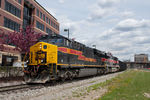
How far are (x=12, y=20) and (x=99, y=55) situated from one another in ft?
71.4

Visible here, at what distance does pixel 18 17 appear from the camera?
34.5 m

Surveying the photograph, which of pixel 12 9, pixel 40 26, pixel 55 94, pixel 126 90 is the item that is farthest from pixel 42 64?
pixel 40 26

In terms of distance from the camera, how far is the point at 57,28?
58.7 meters

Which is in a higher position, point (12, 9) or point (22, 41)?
point (12, 9)

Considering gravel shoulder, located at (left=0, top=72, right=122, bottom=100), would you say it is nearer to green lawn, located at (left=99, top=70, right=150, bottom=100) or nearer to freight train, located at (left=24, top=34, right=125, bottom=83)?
green lawn, located at (left=99, top=70, right=150, bottom=100)

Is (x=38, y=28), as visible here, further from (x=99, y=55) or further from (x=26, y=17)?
(x=99, y=55)

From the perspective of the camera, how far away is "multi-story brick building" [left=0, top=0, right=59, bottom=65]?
1181 inches

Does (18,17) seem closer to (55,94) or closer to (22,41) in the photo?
(22,41)

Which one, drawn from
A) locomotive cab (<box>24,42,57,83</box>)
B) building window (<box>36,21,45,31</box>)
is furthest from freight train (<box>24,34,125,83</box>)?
building window (<box>36,21,45,31</box>)

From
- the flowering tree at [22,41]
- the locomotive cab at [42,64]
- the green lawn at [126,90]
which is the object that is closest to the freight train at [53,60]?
the locomotive cab at [42,64]

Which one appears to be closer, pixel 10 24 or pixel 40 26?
pixel 10 24

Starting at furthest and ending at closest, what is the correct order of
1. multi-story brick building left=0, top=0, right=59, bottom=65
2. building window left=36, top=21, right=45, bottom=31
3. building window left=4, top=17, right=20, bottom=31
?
building window left=36, top=21, right=45, bottom=31, building window left=4, top=17, right=20, bottom=31, multi-story brick building left=0, top=0, right=59, bottom=65

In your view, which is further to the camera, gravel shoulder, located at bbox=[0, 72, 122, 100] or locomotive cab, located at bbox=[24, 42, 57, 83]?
locomotive cab, located at bbox=[24, 42, 57, 83]

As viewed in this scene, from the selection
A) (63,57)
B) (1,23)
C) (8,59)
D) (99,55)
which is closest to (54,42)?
(63,57)
